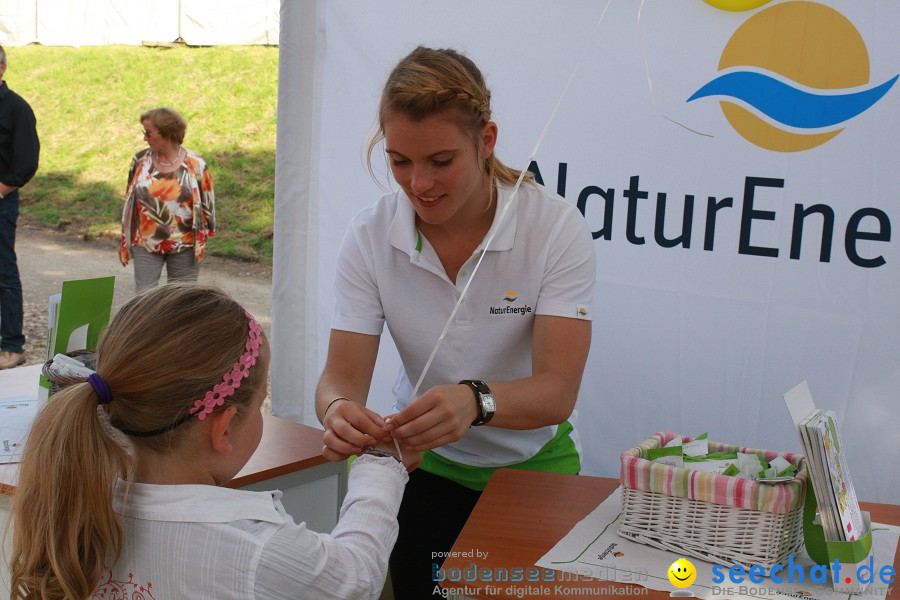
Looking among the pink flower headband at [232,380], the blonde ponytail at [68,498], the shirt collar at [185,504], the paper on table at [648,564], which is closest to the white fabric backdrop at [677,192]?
the paper on table at [648,564]

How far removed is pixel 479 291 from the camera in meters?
2.10

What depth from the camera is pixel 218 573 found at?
4.33ft

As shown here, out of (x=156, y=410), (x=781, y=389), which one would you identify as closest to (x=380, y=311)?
(x=156, y=410)

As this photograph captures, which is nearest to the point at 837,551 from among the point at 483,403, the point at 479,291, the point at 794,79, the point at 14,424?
the point at 483,403

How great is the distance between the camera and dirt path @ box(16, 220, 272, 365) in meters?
7.65

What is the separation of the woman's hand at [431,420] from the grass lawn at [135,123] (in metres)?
8.01

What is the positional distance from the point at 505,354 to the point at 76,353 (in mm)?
1018

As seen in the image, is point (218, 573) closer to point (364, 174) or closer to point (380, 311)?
point (380, 311)

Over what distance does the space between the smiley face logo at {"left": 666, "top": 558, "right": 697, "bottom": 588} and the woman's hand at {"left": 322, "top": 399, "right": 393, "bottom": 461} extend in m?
0.60

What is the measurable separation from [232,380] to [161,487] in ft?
0.65

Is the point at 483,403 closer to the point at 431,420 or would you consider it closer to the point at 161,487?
the point at 431,420

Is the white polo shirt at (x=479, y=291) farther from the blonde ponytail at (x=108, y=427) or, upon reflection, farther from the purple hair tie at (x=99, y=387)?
the purple hair tie at (x=99, y=387)

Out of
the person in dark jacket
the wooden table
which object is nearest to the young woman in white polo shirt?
the wooden table

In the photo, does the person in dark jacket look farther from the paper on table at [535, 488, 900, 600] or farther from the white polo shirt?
the paper on table at [535, 488, 900, 600]
